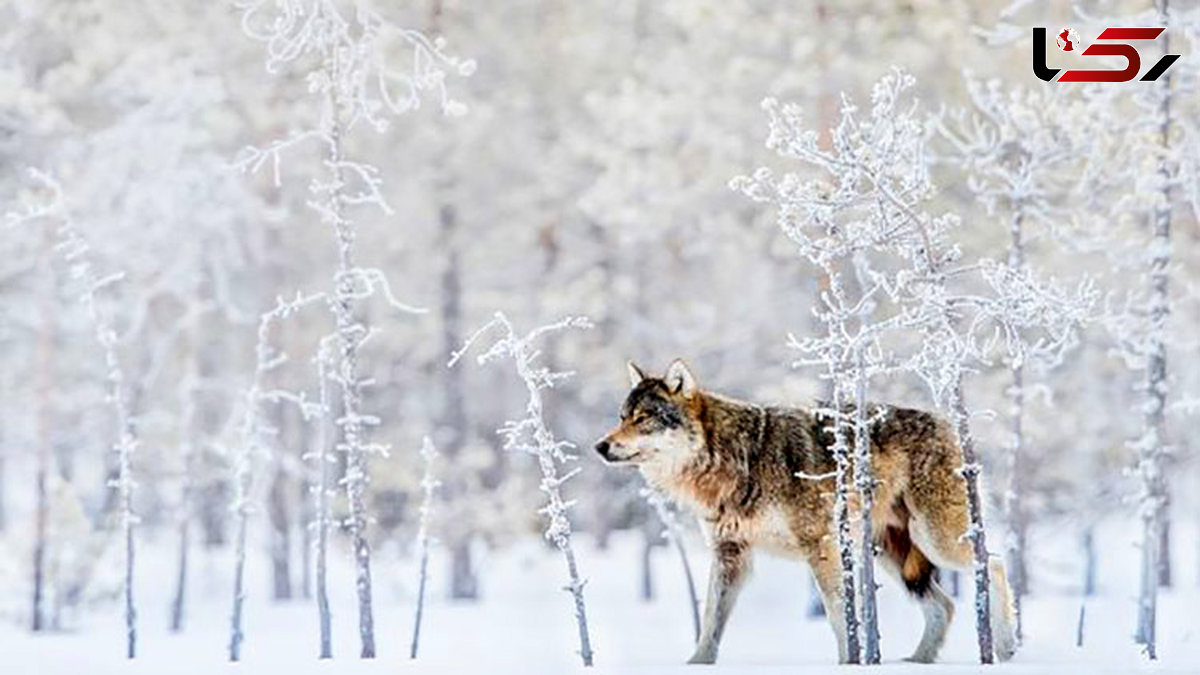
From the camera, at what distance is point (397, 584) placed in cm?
2220

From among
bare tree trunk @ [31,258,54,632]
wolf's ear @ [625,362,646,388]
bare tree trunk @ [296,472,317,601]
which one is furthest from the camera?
bare tree trunk @ [296,472,317,601]

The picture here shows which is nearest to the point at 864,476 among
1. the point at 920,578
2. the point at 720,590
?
the point at 720,590

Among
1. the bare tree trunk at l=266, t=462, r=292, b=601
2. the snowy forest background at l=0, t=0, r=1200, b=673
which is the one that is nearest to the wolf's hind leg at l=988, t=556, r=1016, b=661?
the snowy forest background at l=0, t=0, r=1200, b=673

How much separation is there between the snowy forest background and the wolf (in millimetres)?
3789

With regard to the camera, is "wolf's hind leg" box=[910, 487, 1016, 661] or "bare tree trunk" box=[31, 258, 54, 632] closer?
"wolf's hind leg" box=[910, 487, 1016, 661]

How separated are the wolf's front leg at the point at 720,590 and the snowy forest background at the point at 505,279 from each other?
4218 mm

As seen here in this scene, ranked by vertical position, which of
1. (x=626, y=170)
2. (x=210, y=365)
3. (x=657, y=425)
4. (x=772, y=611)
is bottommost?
(x=772, y=611)

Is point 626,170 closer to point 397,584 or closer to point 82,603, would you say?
point 397,584

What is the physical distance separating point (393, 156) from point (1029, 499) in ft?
26.9

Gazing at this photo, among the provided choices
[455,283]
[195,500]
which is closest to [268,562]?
[195,500]

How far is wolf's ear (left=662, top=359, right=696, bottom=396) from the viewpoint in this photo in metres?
10.1

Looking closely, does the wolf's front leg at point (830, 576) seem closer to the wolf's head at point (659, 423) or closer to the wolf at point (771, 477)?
the wolf at point (771, 477)

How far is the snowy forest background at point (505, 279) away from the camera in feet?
57.4

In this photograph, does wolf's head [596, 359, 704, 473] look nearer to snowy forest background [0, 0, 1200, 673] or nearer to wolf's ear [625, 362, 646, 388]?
wolf's ear [625, 362, 646, 388]
